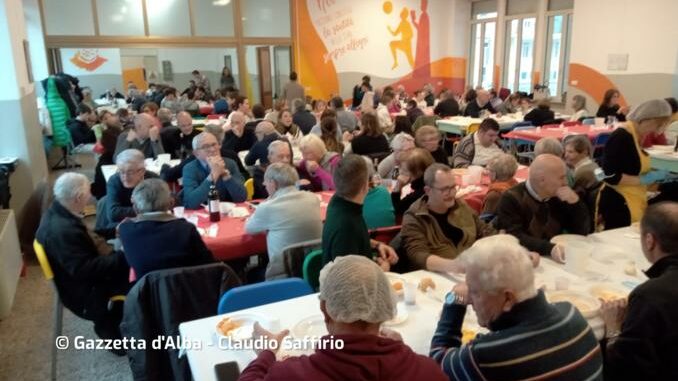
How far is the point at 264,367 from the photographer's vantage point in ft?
5.23

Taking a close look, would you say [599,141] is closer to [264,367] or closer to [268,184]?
[268,184]

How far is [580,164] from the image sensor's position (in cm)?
393

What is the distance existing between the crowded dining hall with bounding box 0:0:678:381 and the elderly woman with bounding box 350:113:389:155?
24mm

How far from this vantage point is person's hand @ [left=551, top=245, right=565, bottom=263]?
2762 millimetres

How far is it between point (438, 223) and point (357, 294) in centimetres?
162

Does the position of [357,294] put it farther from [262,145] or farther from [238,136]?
[238,136]

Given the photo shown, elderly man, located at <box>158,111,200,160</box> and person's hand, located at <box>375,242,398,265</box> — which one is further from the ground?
elderly man, located at <box>158,111,200,160</box>

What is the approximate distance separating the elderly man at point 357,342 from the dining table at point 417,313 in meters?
0.41

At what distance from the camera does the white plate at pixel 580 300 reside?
212cm

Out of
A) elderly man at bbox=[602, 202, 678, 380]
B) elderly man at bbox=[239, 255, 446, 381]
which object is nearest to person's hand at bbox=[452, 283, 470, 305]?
elderly man at bbox=[239, 255, 446, 381]

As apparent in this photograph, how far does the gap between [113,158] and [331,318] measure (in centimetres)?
496

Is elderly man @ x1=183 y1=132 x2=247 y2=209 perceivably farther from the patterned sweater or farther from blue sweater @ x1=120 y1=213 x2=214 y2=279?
the patterned sweater

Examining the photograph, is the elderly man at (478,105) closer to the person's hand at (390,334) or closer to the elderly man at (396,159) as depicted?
the elderly man at (396,159)

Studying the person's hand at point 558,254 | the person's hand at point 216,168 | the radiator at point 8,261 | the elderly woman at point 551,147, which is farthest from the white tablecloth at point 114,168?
the person's hand at point 558,254
